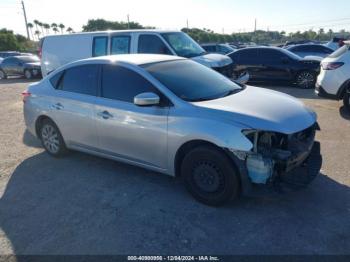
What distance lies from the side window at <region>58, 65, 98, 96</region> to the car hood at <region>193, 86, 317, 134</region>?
1781 millimetres

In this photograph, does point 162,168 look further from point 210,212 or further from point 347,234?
point 347,234

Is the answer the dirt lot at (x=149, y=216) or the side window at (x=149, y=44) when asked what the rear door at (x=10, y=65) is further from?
the dirt lot at (x=149, y=216)

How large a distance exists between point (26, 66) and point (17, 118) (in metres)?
12.4

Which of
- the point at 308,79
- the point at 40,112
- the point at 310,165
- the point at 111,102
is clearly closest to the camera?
the point at 310,165

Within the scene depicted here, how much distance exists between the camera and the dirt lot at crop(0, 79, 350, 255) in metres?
3.19

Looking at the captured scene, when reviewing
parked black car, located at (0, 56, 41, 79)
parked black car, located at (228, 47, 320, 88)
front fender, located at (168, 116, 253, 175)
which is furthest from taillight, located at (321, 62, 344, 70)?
parked black car, located at (0, 56, 41, 79)

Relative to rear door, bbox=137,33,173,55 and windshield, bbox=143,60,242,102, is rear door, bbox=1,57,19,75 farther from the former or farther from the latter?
windshield, bbox=143,60,242,102

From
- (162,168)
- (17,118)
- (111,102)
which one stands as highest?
(111,102)

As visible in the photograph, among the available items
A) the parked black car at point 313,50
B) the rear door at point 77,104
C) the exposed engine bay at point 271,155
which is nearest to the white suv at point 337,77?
the exposed engine bay at point 271,155

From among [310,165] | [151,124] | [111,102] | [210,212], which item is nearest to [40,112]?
[111,102]

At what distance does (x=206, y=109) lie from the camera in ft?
12.2

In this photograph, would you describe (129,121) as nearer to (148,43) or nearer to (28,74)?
(148,43)

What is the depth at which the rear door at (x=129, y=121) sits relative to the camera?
13.4 feet

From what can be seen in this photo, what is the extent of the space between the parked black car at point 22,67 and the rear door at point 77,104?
15788mm
